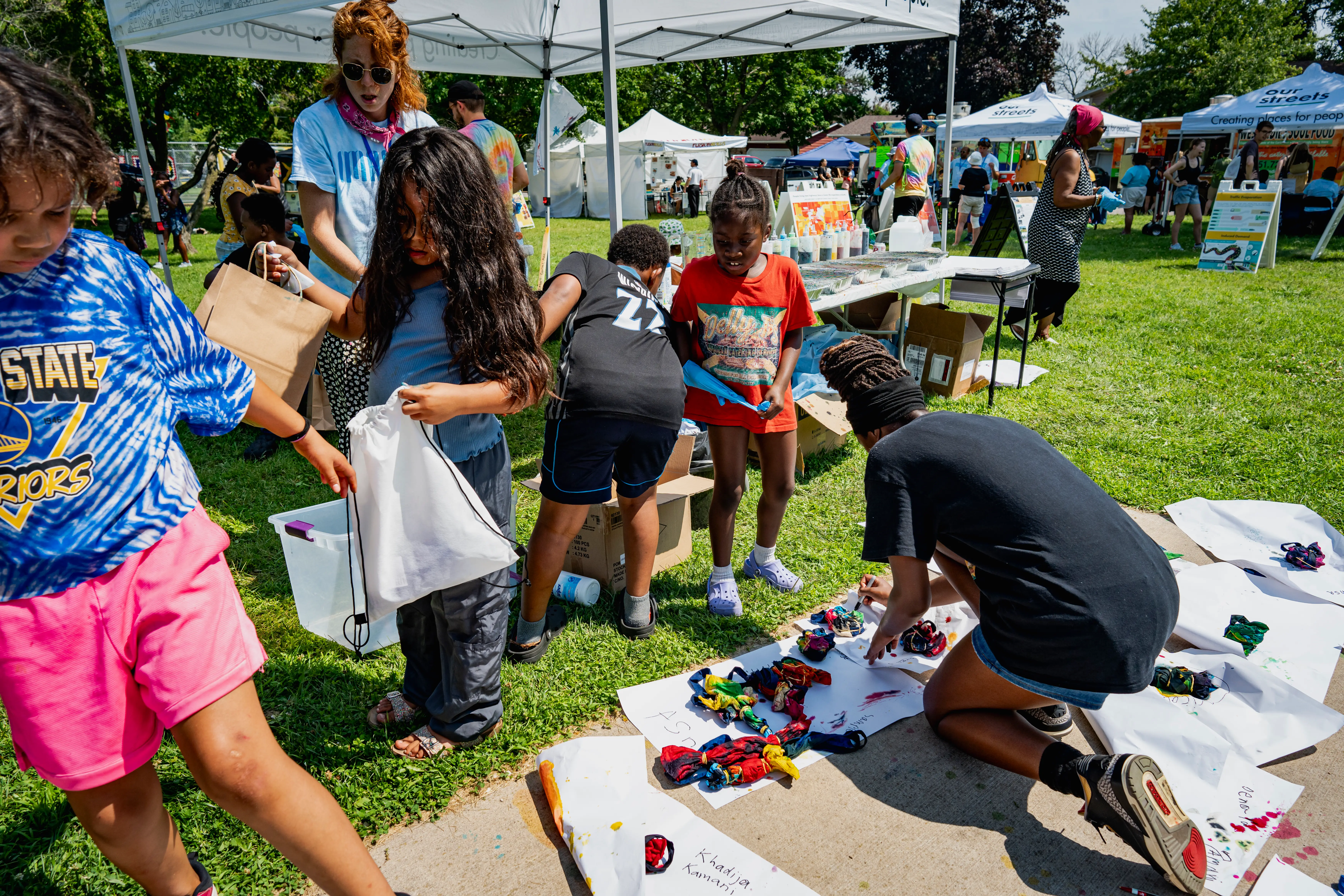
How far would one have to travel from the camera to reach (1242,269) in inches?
415

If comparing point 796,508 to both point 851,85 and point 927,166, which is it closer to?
point 927,166

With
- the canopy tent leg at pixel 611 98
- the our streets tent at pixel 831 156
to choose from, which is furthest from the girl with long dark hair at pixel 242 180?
the our streets tent at pixel 831 156

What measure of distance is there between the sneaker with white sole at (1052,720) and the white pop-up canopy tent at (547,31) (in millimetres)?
4135

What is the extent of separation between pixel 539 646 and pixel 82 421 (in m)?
1.78

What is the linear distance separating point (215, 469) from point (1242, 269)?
12.1m

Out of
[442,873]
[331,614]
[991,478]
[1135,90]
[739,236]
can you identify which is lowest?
[442,873]

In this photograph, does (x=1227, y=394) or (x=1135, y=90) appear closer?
(x=1227, y=394)

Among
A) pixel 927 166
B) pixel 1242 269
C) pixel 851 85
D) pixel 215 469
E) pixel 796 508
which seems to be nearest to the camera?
pixel 796 508

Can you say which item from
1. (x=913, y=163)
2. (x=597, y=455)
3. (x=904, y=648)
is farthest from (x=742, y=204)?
(x=913, y=163)

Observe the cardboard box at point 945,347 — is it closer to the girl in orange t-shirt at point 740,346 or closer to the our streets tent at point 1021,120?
the girl in orange t-shirt at point 740,346

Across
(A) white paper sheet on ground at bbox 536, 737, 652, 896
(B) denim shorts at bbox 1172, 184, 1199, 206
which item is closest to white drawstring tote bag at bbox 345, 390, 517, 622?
(A) white paper sheet on ground at bbox 536, 737, 652, 896

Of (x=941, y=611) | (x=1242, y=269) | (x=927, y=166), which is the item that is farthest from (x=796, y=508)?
(x=1242, y=269)

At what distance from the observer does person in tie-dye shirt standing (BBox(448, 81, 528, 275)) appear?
5.04 m

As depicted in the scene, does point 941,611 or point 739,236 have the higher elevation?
point 739,236
